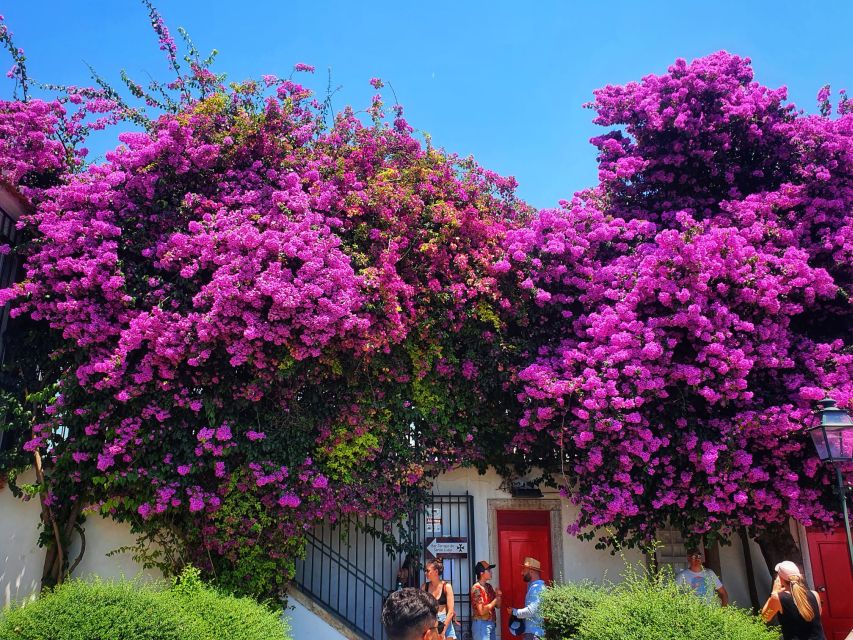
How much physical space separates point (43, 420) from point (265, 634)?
4.06 m

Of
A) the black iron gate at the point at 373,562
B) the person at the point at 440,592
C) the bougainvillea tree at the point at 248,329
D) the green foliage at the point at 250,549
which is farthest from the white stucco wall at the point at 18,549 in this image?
the person at the point at 440,592

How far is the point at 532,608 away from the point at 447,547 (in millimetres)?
2272

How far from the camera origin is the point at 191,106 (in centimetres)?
912

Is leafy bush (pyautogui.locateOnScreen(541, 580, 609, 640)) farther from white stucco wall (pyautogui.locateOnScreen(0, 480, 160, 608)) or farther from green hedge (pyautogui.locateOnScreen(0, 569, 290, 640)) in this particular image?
white stucco wall (pyautogui.locateOnScreen(0, 480, 160, 608))

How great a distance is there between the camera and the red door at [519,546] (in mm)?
9938

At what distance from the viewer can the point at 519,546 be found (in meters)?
10.2

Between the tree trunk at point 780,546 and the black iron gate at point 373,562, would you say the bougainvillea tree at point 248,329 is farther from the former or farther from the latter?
the tree trunk at point 780,546

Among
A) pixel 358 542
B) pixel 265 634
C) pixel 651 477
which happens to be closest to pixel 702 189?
pixel 651 477

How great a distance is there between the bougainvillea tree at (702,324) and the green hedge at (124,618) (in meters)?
4.51

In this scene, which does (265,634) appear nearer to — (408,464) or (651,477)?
(408,464)

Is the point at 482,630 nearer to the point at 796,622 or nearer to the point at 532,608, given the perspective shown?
the point at 532,608

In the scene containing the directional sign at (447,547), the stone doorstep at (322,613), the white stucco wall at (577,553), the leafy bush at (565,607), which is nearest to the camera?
the leafy bush at (565,607)

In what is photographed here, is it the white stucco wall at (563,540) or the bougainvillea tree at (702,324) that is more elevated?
the bougainvillea tree at (702,324)

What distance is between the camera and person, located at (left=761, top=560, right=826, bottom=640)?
19.2 feet
